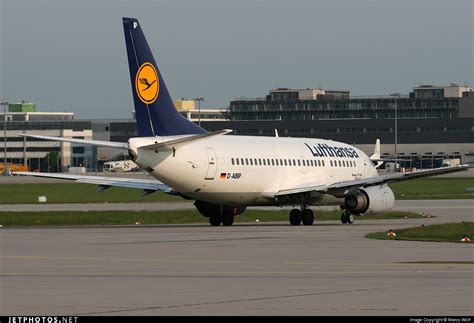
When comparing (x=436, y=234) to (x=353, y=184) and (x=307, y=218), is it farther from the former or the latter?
(x=307, y=218)

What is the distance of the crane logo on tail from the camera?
45.4 metres

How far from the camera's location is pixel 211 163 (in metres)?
48.0

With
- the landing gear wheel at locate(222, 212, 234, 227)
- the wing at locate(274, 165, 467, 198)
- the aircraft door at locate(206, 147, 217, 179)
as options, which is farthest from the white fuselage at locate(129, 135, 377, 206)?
→ the landing gear wheel at locate(222, 212, 234, 227)

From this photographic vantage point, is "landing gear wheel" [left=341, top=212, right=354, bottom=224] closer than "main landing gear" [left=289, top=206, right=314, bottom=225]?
No

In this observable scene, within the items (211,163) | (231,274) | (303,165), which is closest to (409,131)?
(303,165)

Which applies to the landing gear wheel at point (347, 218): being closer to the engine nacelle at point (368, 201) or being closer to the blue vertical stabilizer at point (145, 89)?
the engine nacelle at point (368, 201)

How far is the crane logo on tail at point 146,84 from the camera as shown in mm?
45406

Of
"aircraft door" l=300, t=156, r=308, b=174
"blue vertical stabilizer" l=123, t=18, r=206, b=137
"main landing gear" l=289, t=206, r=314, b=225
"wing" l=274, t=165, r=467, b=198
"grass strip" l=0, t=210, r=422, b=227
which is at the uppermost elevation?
"blue vertical stabilizer" l=123, t=18, r=206, b=137

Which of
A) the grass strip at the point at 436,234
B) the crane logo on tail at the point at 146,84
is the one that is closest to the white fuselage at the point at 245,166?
the crane logo on tail at the point at 146,84

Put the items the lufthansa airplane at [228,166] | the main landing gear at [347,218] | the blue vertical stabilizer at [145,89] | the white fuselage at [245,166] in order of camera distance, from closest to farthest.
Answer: the blue vertical stabilizer at [145,89]
the lufthansa airplane at [228,166]
the white fuselage at [245,166]
the main landing gear at [347,218]

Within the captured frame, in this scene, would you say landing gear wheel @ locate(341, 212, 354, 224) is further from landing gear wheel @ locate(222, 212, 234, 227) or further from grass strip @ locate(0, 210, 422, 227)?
landing gear wheel @ locate(222, 212, 234, 227)

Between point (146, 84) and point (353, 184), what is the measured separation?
35.9 ft

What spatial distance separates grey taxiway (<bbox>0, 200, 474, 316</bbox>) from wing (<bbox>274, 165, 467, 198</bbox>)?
8128 millimetres

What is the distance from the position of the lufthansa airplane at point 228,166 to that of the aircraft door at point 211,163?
0.01m
